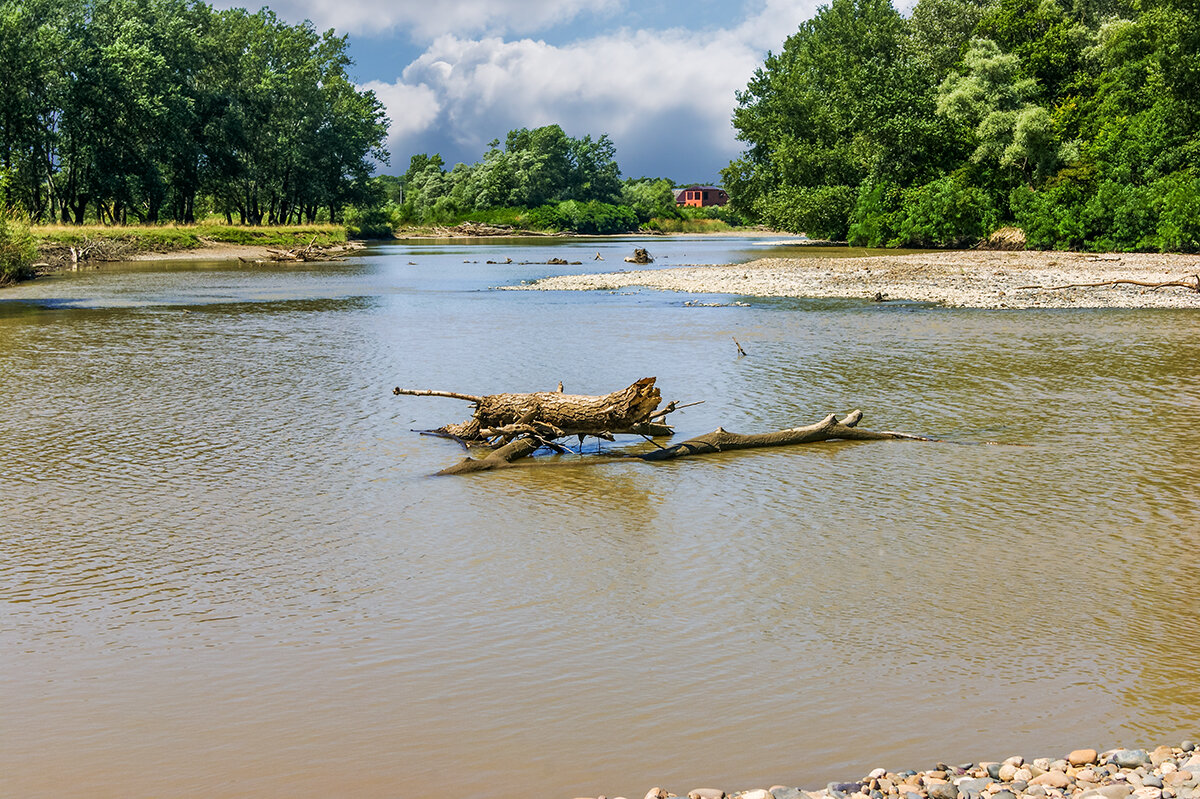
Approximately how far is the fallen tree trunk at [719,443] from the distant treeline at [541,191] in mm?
141913

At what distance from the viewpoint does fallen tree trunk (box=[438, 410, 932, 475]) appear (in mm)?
13203

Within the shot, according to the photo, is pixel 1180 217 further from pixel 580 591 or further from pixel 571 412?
pixel 580 591

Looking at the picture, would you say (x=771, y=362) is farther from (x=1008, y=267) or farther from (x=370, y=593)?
(x=1008, y=267)

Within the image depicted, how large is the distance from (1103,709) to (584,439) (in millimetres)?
9490

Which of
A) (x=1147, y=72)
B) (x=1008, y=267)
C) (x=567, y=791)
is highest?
(x=1147, y=72)

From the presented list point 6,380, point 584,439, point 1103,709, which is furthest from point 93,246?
point 1103,709

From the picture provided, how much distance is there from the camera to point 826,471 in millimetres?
12953

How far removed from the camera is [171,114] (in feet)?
247

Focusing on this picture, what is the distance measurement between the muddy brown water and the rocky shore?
28 cm

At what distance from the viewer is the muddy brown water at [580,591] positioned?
228 inches

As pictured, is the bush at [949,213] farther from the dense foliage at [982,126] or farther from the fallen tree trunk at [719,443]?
the fallen tree trunk at [719,443]

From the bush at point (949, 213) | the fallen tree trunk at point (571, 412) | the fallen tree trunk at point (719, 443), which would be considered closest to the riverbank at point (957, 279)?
the bush at point (949, 213)

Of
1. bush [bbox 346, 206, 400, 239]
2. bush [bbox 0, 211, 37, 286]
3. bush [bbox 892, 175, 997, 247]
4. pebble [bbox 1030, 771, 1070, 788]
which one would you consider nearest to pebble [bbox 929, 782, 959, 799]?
pebble [bbox 1030, 771, 1070, 788]

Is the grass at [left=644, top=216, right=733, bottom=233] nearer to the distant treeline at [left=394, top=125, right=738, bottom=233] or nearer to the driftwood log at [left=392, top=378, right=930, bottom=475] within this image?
the distant treeline at [left=394, top=125, right=738, bottom=233]
